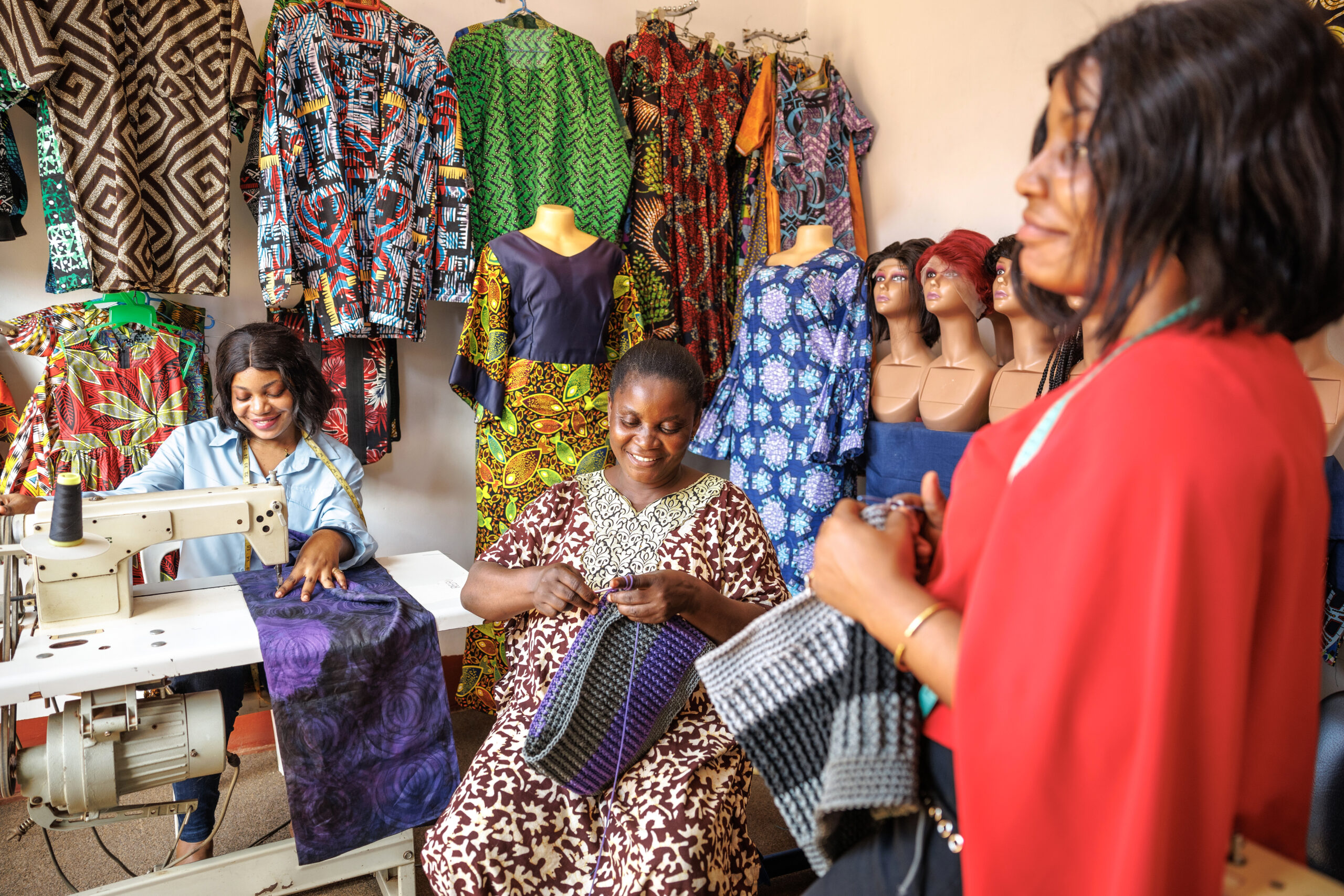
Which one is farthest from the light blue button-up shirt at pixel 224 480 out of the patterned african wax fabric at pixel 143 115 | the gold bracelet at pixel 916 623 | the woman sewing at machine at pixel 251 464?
the gold bracelet at pixel 916 623

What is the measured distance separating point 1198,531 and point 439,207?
317 centimetres

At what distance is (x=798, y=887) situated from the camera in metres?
2.40

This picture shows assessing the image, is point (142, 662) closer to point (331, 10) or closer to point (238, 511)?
point (238, 511)

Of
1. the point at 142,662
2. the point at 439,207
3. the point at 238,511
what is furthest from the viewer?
the point at 439,207

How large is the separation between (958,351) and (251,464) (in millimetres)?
2434

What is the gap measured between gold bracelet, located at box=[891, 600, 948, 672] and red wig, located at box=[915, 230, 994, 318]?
2.49 metres

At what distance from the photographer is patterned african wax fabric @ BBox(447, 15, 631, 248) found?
136 inches

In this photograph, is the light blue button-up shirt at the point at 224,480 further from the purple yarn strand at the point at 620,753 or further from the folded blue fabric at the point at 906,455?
the folded blue fabric at the point at 906,455

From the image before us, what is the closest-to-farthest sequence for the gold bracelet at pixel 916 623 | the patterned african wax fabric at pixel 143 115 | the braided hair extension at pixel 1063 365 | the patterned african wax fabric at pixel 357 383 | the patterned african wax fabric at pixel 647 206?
the gold bracelet at pixel 916 623 → the braided hair extension at pixel 1063 365 → the patterned african wax fabric at pixel 143 115 → the patterned african wax fabric at pixel 357 383 → the patterned african wax fabric at pixel 647 206

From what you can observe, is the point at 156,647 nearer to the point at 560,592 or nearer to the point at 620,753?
the point at 560,592

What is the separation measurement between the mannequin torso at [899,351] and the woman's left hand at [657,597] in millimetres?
1962

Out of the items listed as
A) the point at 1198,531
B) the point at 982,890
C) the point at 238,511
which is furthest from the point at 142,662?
the point at 1198,531

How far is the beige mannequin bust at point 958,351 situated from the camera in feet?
10.0

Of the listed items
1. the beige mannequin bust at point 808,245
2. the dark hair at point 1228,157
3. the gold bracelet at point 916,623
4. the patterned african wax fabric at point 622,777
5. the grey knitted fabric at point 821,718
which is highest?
the beige mannequin bust at point 808,245
